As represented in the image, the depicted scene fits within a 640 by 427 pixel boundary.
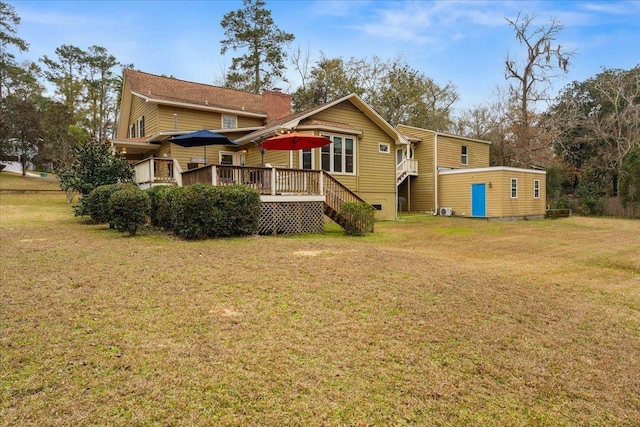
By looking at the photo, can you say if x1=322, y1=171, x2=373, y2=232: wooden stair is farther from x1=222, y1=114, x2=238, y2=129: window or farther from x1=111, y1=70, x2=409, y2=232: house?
x1=222, y1=114, x2=238, y2=129: window

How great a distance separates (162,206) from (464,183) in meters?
17.1

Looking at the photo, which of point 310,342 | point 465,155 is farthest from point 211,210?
point 465,155

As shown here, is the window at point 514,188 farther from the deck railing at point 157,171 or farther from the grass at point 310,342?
the deck railing at point 157,171

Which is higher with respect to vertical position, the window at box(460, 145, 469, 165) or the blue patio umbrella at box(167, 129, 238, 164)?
the window at box(460, 145, 469, 165)

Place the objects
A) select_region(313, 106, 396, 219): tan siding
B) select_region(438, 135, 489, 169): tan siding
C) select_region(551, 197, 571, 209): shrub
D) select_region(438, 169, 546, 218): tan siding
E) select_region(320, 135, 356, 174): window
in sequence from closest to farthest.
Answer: select_region(320, 135, 356, 174): window < select_region(313, 106, 396, 219): tan siding < select_region(438, 169, 546, 218): tan siding < select_region(438, 135, 489, 169): tan siding < select_region(551, 197, 571, 209): shrub

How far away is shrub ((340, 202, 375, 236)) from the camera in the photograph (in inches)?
469

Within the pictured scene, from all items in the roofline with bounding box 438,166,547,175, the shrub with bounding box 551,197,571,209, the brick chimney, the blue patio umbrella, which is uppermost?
the brick chimney

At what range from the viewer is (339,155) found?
1638cm

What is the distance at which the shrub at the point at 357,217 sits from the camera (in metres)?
11.9

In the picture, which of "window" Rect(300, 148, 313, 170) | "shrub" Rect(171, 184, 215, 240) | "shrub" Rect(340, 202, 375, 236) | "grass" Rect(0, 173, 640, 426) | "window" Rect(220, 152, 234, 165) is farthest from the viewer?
"window" Rect(220, 152, 234, 165)

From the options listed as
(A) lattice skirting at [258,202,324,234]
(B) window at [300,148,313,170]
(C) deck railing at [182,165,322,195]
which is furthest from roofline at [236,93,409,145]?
(A) lattice skirting at [258,202,324,234]

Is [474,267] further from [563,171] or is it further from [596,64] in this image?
[596,64]

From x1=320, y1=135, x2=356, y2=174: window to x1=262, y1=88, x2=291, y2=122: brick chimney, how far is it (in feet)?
19.1

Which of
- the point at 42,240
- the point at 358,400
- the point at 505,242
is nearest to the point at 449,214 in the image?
the point at 505,242
